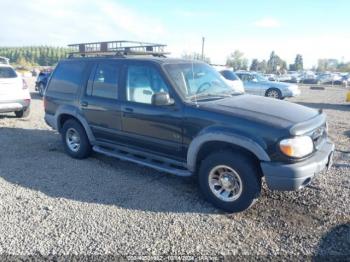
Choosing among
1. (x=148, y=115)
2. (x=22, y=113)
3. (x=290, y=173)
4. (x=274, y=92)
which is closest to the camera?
(x=290, y=173)

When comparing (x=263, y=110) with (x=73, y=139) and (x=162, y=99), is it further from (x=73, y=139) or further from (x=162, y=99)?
(x=73, y=139)

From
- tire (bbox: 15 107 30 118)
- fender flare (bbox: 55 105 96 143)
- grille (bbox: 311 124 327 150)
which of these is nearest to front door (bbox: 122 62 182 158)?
fender flare (bbox: 55 105 96 143)

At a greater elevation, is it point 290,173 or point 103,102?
point 103,102

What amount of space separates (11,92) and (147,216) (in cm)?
713

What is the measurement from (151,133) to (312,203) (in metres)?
2.40

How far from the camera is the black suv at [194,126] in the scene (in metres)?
3.71

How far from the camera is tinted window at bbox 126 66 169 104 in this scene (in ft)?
15.4

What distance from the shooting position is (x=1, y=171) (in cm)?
543

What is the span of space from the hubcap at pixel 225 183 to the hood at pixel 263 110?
0.71 metres

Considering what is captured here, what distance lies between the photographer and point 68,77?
6.10m

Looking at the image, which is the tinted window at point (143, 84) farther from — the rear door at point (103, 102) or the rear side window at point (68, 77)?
the rear side window at point (68, 77)

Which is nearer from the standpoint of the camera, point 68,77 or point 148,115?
point 148,115

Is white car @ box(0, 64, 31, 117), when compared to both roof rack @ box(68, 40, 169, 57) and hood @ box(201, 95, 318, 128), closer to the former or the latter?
roof rack @ box(68, 40, 169, 57)

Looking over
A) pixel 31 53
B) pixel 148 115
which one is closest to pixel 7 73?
pixel 148 115
